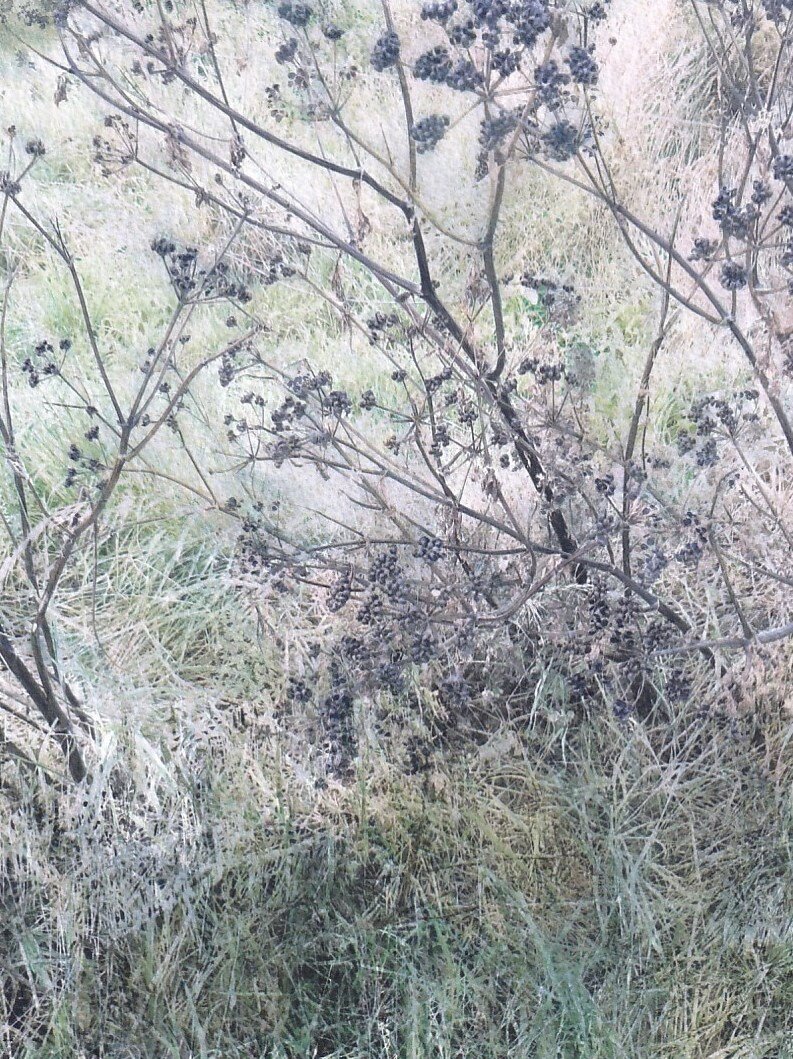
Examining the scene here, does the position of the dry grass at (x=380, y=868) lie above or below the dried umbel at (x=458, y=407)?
below

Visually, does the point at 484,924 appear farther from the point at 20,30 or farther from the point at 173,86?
the point at 20,30

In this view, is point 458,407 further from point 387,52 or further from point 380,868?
point 380,868

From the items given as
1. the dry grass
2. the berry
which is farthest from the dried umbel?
the dry grass

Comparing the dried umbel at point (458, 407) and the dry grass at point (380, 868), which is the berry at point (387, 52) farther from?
the dry grass at point (380, 868)

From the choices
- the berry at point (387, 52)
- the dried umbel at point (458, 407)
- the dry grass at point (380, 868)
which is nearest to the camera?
the berry at point (387, 52)

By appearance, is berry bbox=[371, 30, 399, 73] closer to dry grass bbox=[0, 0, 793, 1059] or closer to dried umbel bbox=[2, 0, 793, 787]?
dried umbel bbox=[2, 0, 793, 787]

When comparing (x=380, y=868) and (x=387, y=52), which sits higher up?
(x=387, y=52)

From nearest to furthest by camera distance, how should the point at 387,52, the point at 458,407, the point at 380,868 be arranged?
the point at 387,52, the point at 380,868, the point at 458,407

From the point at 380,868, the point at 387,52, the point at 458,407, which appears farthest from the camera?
the point at 458,407

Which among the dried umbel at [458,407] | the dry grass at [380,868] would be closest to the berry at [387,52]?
the dried umbel at [458,407]

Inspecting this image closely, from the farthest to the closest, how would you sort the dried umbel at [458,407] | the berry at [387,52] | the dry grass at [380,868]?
the dry grass at [380,868], the dried umbel at [458,407], the berry at [387,52]

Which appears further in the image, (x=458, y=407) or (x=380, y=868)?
(x=458, y=407)

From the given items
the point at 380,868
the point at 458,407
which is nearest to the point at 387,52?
the point at 458,407

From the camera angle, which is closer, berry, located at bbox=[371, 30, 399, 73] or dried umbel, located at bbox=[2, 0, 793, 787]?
berry, located at bbox=[371, 30, 399, 73]
